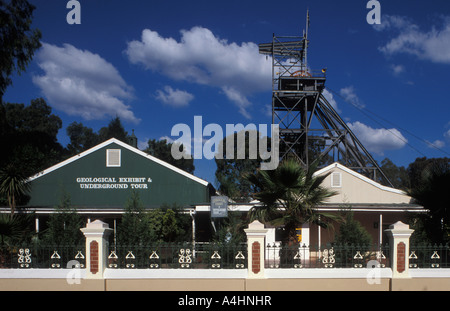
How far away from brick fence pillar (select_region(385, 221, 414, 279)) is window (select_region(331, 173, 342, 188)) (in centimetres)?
955

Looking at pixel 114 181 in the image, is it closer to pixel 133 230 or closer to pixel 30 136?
pixel 133 230

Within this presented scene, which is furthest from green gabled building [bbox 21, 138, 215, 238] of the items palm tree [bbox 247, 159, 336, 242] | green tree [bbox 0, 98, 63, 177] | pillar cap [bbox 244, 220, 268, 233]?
pillar cap [bbox 244, 220, 268, 233]

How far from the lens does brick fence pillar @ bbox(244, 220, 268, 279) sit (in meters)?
9.65

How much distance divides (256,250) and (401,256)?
3692mm

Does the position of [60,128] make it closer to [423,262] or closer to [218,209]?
[218,209]

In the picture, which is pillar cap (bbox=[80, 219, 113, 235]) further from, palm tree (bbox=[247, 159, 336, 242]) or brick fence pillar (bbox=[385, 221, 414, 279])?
brick fence pillar (bbox=[385, 221, 414, 279])

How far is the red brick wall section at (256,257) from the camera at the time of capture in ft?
31.7

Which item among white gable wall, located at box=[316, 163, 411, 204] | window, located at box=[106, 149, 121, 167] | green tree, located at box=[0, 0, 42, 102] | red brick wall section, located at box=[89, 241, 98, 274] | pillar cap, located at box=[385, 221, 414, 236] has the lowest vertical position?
red brick wall section, located at box=[89, 241, 98, 274]

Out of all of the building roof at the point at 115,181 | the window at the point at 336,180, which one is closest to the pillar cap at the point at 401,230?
the window at the point at 336,180

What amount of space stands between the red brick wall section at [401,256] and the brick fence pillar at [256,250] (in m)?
3.43

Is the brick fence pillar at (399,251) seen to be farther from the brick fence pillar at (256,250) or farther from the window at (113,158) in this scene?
the window at (113,158)

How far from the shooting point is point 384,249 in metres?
10.2

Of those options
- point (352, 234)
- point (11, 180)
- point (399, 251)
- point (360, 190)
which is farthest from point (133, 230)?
point (360, 190)
